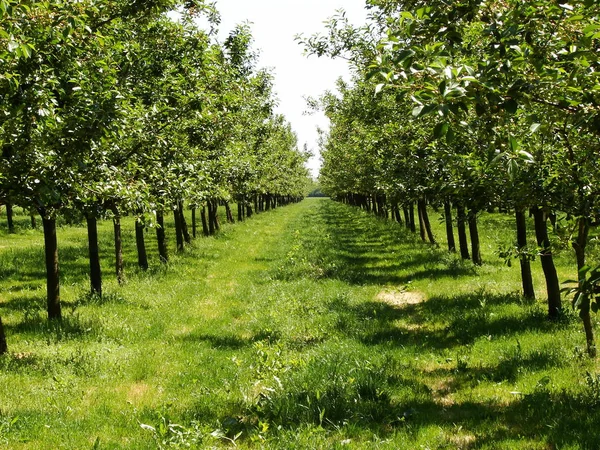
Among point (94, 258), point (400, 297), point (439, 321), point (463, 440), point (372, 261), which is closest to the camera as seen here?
point (463, 440)

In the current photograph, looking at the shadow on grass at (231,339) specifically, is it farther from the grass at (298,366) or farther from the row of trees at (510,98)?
the row of trees at (510,98)

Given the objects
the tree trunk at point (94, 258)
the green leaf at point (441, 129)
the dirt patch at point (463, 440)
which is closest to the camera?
the green leaf at point (441, 129)

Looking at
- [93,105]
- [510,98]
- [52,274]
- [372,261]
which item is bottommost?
[372,261]

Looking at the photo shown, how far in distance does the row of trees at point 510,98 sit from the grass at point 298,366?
165 centimetres

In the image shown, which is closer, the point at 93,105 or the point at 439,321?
the point at 93,105

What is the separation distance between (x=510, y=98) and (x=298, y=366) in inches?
254

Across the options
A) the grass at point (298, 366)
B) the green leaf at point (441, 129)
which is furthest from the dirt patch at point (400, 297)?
the green leaf at point (441, 129)

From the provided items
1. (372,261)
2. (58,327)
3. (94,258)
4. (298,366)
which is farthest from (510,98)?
(372,261)

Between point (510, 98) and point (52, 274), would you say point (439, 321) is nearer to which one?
point (510, 98)

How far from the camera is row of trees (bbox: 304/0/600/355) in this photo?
13.5 feet

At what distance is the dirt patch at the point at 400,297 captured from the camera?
15131 millimetres

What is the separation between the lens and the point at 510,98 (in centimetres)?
443

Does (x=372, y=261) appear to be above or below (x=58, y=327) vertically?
above

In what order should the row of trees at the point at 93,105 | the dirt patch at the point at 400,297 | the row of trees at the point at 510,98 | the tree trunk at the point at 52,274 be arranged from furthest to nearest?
the dirt patch at the point at 400,297, the tree trunk at the point at 52,274, the row of trees at the point at 93,105, the row of trees at the point at 510,98
